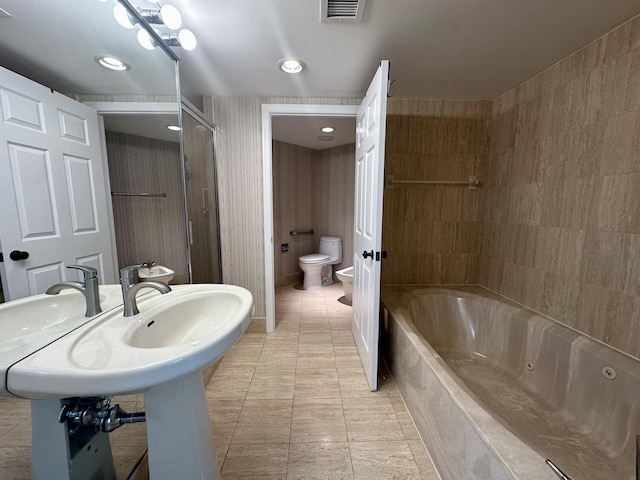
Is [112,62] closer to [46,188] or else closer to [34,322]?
[46,188]

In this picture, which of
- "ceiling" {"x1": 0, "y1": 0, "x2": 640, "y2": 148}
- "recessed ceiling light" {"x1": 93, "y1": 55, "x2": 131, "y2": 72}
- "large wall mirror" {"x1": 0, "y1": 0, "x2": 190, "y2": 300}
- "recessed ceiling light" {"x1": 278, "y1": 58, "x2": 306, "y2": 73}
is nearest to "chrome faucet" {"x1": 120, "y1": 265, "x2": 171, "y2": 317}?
"large wall mirror" {"x1": 0, "y1": 0, "x2": 190, "y2": 300}

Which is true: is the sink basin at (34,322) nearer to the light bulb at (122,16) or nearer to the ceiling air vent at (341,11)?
the light bulb at (122,16)

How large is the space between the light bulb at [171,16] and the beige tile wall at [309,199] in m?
2.22

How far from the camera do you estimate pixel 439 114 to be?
2080mm

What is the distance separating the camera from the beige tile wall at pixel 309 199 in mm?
3547

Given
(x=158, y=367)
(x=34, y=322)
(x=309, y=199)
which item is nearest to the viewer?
(x=158, y=367)

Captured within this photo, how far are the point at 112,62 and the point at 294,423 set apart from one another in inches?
75.0

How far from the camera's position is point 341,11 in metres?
1.13

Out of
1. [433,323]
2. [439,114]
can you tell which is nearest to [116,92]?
[439,114]

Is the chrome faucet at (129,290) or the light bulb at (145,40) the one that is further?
the light bulb at (145,40)

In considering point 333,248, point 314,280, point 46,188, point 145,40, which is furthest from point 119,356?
point 333,248

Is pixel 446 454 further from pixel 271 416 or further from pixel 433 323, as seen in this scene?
pixel 433 323

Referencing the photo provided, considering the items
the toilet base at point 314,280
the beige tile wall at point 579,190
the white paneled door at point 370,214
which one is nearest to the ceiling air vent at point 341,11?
the white paneled door at point 370,214

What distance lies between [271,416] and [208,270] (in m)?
1.21
